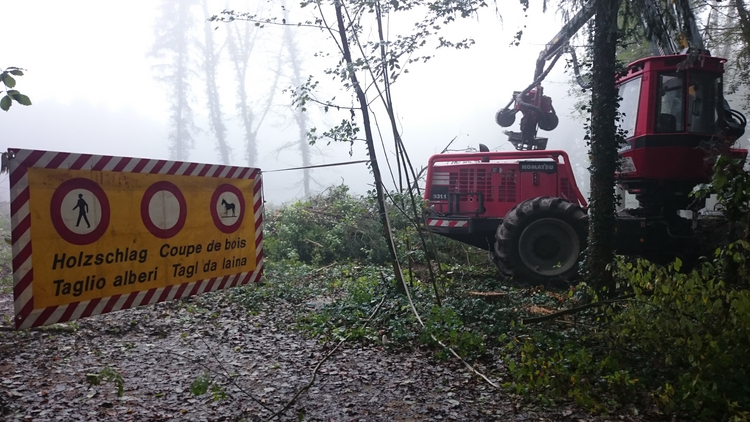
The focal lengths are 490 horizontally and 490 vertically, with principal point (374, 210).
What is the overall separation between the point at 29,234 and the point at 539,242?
22.8 ft

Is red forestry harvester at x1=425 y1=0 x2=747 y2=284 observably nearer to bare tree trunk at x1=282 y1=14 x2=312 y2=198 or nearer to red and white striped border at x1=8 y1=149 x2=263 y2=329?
red and white striped border at x1=8 y1=149 x2=263 y2=329

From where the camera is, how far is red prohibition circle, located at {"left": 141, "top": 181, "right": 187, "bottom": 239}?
3.03 m

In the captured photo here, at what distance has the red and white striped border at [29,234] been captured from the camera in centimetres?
247

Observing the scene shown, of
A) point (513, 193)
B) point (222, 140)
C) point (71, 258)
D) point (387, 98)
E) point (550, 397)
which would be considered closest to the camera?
point (71, 258)

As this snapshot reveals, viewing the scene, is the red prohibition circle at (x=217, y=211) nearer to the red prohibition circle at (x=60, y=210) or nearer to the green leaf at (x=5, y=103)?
the red prohibition circle at (x=60, y=210)

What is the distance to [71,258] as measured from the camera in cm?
269

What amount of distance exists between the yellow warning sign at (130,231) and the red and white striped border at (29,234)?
0.03 meters

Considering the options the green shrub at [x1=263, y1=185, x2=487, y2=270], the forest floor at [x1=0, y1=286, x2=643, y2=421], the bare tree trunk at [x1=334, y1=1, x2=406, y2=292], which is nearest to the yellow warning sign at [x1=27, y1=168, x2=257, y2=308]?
the forest floor at [x1=0, y1=286, x2=643, y2=421]

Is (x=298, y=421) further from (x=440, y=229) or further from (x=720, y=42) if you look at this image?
(x=720, y=42)

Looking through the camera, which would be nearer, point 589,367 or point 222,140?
point 589,367

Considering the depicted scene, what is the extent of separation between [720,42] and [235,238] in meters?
16.4

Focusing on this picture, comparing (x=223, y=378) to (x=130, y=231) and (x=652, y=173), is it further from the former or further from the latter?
(x=652, y=173)

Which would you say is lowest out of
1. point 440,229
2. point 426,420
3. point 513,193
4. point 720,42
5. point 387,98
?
point 426,420

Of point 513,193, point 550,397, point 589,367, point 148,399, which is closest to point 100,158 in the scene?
point 148,399
